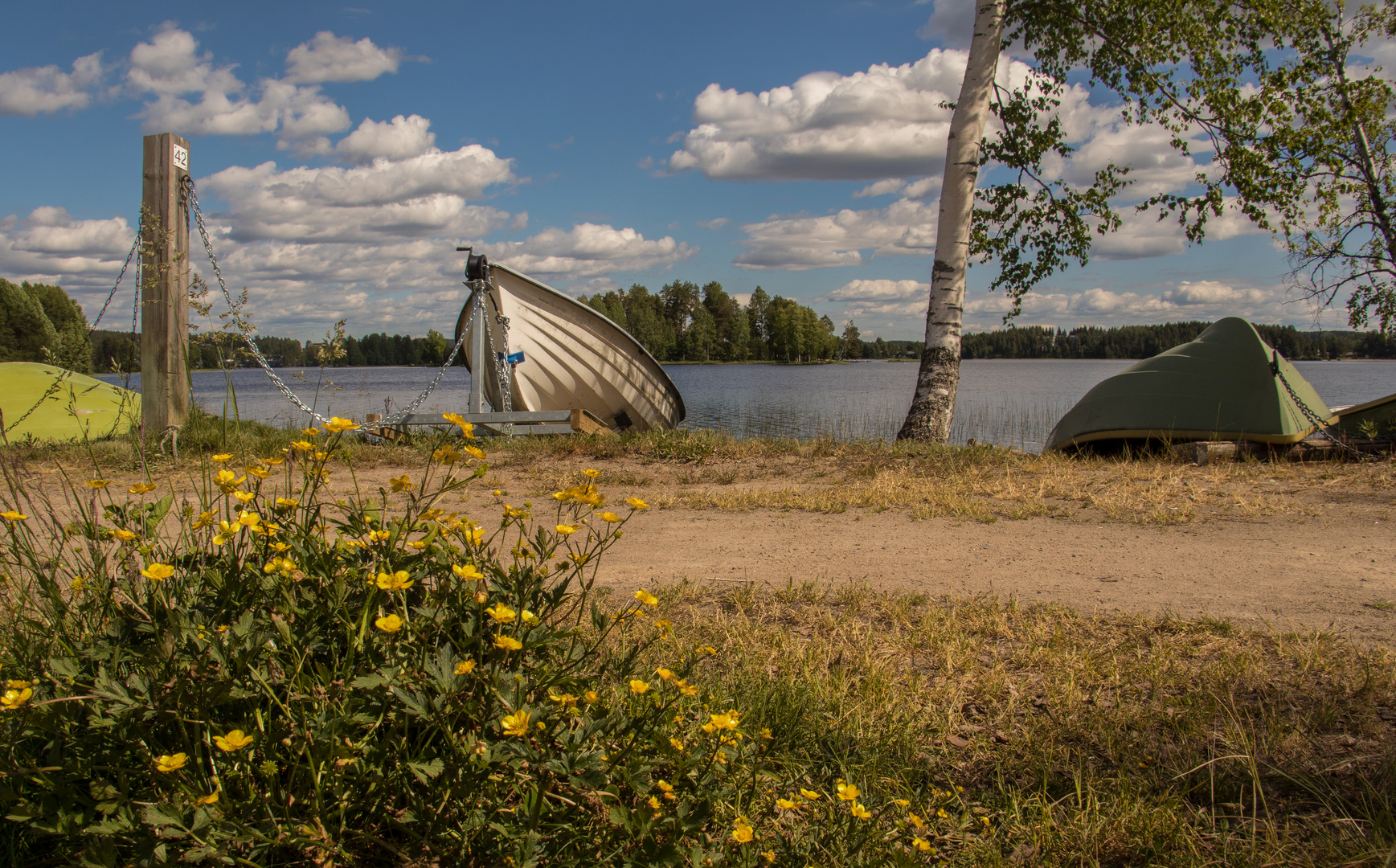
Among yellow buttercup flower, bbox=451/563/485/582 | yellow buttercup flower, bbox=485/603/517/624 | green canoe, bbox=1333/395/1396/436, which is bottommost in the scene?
yellow buttercup flower, bbox=485/603/517/624

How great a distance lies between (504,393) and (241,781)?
921cm

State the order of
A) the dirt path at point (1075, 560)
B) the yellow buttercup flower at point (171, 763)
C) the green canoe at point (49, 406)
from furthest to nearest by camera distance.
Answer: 1. the green canoe at point (49, 406)
2. the dirt path at point (1075, 560)
3. the yellow buttercup flower at point (171, 763)

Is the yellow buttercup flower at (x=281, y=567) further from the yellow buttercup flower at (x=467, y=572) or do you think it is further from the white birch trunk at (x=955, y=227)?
the white birch trunk at (x=955, y=227)

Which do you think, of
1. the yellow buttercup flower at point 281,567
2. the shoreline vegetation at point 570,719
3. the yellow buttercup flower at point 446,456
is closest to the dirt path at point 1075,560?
the shoreline vegetation at point 570,719

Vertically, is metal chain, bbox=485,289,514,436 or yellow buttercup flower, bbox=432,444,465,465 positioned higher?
metal chain, bbox=485,289,514,436

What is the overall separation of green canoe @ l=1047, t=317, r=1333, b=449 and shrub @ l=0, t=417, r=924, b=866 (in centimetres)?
802

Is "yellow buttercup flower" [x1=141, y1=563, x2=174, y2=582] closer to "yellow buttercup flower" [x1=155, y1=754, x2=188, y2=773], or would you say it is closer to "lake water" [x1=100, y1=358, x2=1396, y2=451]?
"yellow buttercup flower" [x1=155, y1=754, x2=188, y2=773]

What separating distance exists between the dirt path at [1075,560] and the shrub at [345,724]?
2249mm

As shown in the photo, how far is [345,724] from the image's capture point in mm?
1455

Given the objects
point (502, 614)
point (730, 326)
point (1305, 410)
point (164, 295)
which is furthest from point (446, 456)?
point (730, 326)

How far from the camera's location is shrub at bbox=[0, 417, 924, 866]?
1370 mm

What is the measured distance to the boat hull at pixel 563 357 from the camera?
11828 millimetres

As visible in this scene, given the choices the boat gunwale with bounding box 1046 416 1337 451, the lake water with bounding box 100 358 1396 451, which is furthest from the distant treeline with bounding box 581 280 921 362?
the boat gunwale with bounding box 1046 416 1337 451

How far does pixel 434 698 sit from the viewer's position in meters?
1.41
